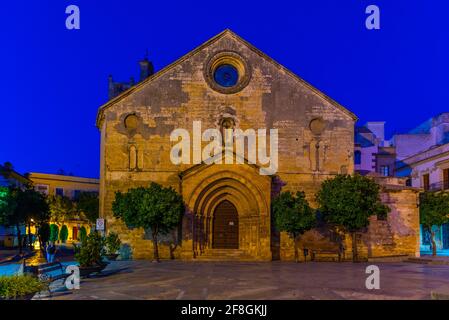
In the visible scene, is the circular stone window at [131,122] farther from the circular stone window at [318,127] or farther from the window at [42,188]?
the window at [42,188]

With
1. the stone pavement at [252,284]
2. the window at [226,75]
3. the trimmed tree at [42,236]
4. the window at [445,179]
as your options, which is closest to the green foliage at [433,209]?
the window at [445,179]

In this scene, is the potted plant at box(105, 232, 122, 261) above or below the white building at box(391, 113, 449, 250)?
below

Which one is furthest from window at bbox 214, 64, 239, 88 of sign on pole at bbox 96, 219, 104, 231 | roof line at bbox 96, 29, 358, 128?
sign on pole at bbox 96, 219, 104, 231

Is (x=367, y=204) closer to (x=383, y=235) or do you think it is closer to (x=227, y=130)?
(x=383, y=235)

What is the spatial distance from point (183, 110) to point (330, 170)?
25.5 ft

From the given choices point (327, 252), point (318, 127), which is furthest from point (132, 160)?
point (327, 252)

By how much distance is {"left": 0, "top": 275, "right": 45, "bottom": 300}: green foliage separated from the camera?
9539mm

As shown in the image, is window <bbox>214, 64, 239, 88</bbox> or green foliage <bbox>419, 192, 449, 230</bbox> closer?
window <bbox>214, 64, 239, 88</bbox>

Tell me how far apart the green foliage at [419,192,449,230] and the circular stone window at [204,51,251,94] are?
11.8 meters

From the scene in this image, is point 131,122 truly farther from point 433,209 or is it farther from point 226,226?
point 433,209

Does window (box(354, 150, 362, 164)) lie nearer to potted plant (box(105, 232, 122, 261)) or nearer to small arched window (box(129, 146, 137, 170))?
small arched window (box(129, 146, 137, 170))

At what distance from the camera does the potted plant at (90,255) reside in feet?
52.9

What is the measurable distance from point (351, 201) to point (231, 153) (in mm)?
5820

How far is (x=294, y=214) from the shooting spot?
22.9 meters
